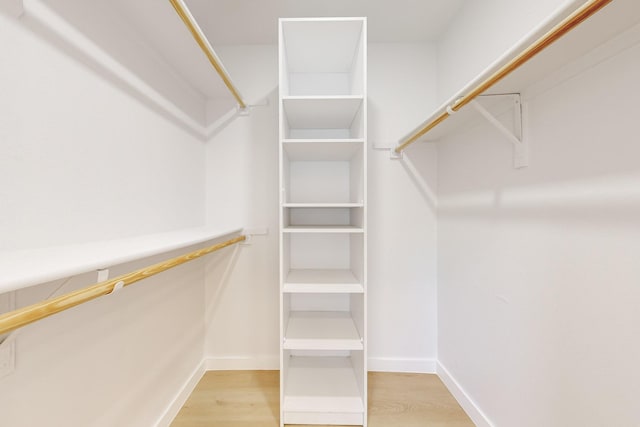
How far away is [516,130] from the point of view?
110 centimetres

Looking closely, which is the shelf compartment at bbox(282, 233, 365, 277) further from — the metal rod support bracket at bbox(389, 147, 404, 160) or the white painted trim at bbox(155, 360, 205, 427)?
the white painted trim at bbox(155, 360, 205, 427)

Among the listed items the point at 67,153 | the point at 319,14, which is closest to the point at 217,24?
the point at 319,14

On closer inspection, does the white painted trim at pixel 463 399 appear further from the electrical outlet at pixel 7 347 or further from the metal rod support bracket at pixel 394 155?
the electrical outlet at pixel 7 347

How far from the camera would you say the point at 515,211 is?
113 cm

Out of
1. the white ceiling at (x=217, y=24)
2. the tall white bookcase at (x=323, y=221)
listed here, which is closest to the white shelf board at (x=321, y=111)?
the tall white bookcase at (x=323, y=221)

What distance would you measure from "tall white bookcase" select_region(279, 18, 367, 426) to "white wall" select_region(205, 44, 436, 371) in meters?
0.18

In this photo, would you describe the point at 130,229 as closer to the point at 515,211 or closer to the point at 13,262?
the point at 13,262

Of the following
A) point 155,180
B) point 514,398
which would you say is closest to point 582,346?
point 514,398

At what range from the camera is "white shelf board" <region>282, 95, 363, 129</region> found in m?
1.40

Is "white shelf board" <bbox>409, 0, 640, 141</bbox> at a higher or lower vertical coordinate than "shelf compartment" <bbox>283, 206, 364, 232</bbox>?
higher

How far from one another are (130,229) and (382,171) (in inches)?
57.1

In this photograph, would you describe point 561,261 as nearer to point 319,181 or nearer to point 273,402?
point 319,181

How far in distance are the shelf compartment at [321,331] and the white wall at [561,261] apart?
0.65m

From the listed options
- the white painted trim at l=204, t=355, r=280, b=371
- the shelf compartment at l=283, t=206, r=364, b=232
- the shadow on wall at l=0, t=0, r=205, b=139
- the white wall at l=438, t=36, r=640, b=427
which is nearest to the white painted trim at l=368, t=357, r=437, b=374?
the white wall at l=438, t=36, r=640, b=427
